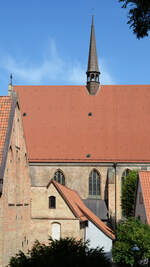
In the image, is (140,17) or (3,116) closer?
(140,17)

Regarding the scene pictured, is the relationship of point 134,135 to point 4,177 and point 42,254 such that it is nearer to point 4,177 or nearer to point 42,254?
point 4,177

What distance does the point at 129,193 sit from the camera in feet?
113

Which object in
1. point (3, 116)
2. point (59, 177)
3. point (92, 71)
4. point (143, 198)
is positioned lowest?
point (143, 198)

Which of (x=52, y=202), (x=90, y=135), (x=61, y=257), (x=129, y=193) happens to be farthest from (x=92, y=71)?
(x=61, y=257)

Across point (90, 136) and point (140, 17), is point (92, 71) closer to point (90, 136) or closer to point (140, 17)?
point (90, 136)

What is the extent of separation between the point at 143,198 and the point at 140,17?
61.9 ft

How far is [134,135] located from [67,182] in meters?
7.70

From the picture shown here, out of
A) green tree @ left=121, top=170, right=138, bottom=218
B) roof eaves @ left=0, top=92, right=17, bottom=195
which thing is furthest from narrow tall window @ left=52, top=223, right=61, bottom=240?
green tree @ left=121, top=170, right=138, bottom=218

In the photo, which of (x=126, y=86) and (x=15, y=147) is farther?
(x=126, y=86)

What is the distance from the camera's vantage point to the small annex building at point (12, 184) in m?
15.4

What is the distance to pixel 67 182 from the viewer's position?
36750mm

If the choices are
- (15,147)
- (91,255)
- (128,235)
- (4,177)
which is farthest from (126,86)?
(91,255)

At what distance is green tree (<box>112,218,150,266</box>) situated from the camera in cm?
2176

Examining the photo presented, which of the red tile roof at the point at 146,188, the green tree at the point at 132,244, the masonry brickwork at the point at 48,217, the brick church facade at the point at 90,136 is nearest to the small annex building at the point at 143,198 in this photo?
the red tile roof at the point at 146,188
